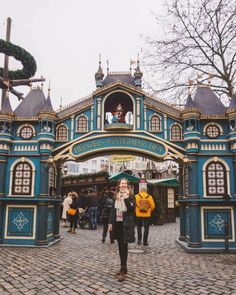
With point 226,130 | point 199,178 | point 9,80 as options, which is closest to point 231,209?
point 199,178

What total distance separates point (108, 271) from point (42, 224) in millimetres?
4290

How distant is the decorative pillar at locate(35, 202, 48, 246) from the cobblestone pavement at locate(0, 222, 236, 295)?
578 millimetres

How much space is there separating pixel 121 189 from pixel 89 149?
4709 millimetres

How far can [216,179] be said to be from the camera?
33.7 feet

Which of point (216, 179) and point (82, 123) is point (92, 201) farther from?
point (216, 179)

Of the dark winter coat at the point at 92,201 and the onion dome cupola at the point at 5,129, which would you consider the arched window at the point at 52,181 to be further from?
the dark winter coat at the point at 92,201

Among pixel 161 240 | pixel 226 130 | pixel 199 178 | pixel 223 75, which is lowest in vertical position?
pixel 161 240

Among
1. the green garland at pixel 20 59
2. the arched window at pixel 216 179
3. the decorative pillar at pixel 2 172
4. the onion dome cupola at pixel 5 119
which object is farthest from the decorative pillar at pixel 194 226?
the green garland at pixel 20 59

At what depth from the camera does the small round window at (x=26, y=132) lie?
36.4 ft

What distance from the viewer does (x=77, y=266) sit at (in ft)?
24.2

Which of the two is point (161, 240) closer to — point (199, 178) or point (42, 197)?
point (199, 178)

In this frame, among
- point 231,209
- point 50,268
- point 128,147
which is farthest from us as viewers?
point 128,147

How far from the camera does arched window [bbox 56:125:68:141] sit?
11227 mm

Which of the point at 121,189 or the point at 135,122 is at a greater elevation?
the point at 135,122
